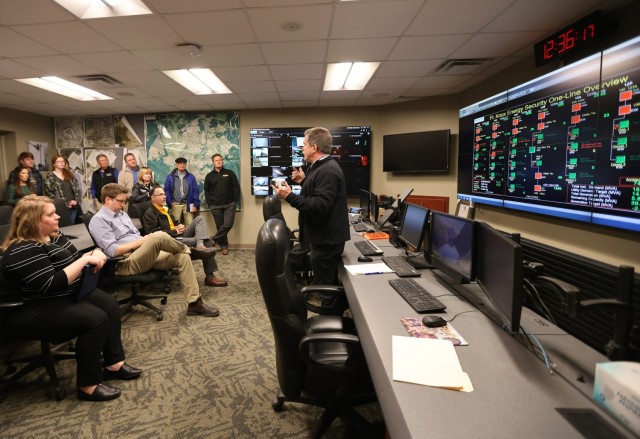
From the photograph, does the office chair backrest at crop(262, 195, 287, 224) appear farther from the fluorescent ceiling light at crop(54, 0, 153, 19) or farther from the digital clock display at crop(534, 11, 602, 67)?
the digital clock display at crop(534, 11, 602, 67)

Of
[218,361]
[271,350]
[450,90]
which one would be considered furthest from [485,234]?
[450,90]

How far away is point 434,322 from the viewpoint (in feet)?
4.33

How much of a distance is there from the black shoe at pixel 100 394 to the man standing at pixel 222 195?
12.5 feet

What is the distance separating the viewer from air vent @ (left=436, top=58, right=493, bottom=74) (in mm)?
3590

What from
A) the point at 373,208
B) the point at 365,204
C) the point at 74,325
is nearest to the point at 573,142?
the point at 373,208

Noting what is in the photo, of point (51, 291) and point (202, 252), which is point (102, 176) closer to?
point (202, 252)

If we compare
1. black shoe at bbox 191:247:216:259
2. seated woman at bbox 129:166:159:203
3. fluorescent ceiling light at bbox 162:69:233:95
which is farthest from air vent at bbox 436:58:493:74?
seated woman at bbox 129:166:159:203

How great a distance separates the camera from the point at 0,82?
13.2 ft

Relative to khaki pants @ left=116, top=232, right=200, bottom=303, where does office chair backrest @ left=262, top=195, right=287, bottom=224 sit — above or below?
above

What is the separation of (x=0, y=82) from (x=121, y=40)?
2452 millimetres

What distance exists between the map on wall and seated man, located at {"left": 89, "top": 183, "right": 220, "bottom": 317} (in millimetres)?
3176

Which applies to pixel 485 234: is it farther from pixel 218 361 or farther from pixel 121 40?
pixel 121 40

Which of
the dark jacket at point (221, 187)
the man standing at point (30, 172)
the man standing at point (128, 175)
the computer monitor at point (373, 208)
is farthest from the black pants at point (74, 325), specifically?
the man standing at point (128, 175)

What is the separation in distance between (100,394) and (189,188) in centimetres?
437
